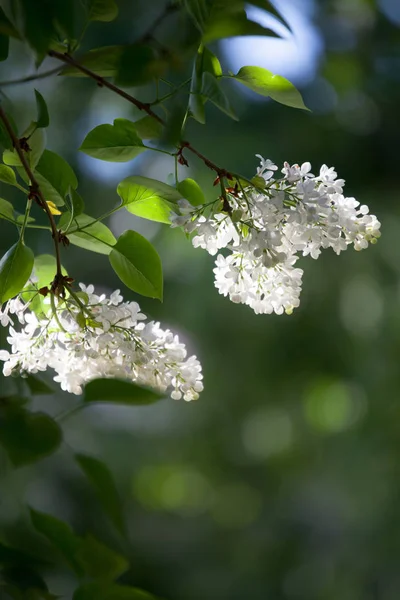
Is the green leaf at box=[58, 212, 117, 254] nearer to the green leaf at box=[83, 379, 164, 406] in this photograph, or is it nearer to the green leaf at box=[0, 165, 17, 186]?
the green leaf at box=[0, 165, 17, 186]

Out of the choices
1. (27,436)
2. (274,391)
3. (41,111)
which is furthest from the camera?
(274,391)

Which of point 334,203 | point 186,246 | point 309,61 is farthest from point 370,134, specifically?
point 334,203

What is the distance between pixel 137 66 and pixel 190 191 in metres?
0.14

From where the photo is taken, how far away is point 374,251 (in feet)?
7.68

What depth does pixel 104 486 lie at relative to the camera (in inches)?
6.9

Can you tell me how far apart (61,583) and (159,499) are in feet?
1.78

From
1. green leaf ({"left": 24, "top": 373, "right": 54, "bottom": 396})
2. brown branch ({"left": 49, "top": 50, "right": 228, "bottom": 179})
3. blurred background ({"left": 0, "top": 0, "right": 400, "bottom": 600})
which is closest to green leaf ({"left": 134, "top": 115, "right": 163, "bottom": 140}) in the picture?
brown branch ({"left": 49, "top": 50, "right": 228, "bottom": 179})

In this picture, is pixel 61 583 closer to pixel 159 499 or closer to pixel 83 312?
pixel 159 499

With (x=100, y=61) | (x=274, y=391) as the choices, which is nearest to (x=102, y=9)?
(x=100, y=61)

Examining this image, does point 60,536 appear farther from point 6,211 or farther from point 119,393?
point 6,211

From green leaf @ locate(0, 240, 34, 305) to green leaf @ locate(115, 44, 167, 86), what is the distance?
0.12 metres

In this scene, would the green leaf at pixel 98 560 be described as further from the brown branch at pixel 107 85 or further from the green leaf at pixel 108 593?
the brown branch at pixel 107 85

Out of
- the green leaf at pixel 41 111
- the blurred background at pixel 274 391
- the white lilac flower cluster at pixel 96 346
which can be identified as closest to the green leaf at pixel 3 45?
the green leaf at pixel 41 111

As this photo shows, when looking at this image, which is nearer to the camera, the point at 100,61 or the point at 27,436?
the point at 27,436
